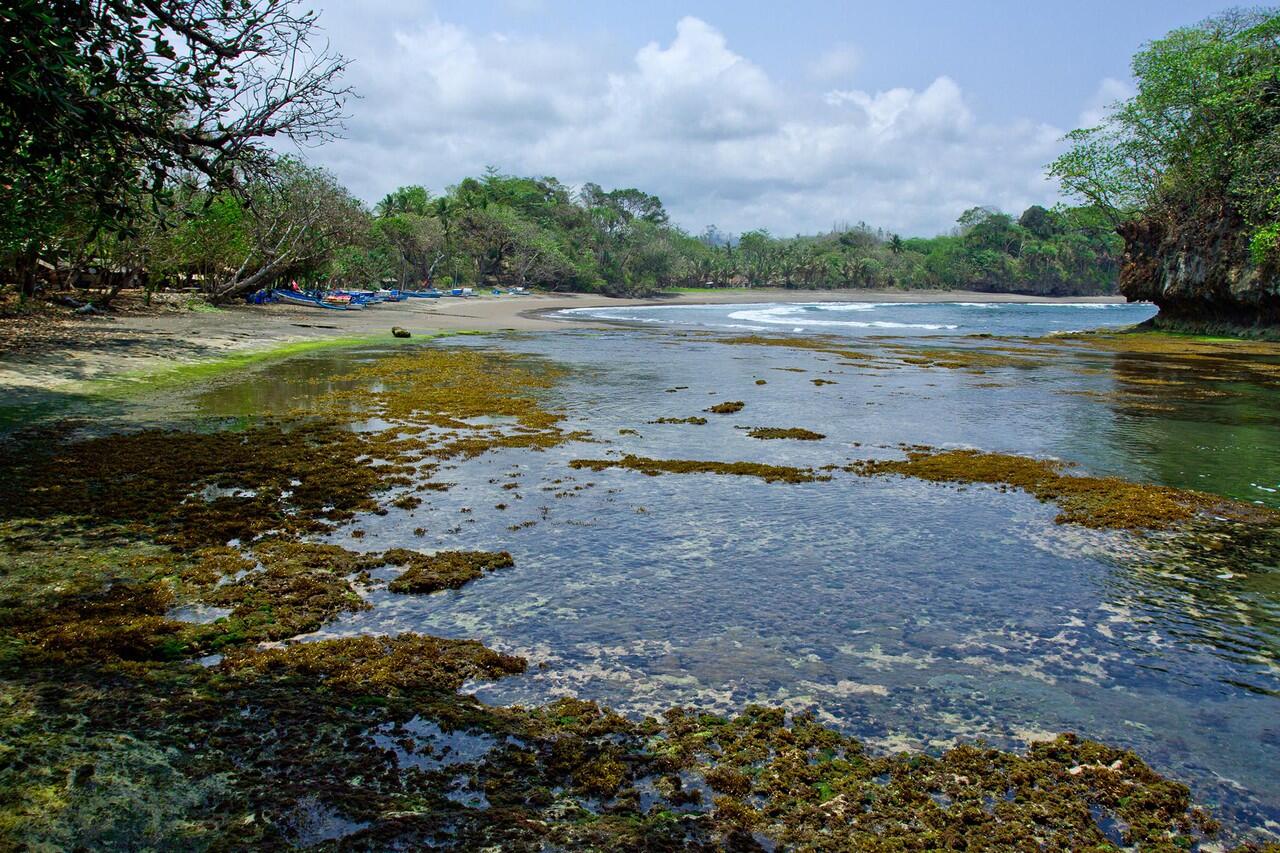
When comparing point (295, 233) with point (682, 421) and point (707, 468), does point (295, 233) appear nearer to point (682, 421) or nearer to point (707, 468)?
point (682, 421)

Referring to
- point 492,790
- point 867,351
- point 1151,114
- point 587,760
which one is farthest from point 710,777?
point 1151,114

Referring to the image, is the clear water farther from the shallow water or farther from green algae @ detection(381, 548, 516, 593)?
green algae @ detection(381, 548, 516, 593)

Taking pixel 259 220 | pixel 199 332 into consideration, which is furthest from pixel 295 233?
pixel 259 220

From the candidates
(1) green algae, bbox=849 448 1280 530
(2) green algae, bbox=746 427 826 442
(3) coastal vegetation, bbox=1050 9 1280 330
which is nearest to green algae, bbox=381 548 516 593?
(1) green algae, bbox=849 448 1280 530

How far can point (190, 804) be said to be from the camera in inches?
181

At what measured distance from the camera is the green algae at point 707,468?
44.7 feet

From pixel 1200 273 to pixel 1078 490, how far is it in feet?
154

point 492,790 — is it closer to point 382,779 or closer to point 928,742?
point 382,779

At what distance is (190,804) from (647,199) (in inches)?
6003

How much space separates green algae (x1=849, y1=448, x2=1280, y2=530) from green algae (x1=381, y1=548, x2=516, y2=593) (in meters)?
7.24

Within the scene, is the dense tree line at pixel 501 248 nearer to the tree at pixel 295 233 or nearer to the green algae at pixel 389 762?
the tree at pixel 295 233

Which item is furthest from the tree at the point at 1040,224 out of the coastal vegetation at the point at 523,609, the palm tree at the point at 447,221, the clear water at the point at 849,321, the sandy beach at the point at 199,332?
the coastal vegetation at the point at 523,609

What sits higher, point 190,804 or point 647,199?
point 647,199

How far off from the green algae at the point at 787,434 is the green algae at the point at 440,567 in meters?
8.99
